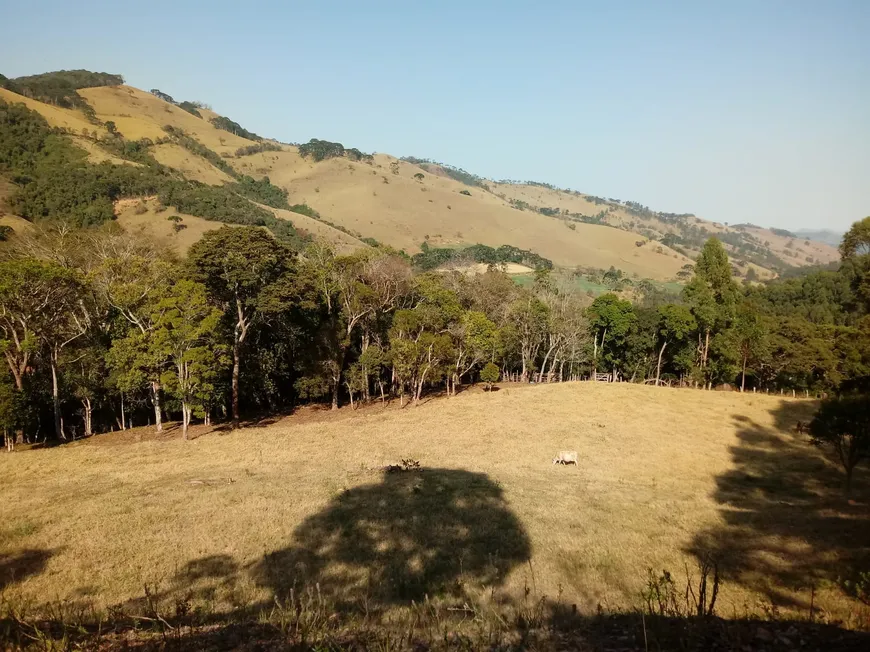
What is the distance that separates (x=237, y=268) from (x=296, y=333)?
9.53 m

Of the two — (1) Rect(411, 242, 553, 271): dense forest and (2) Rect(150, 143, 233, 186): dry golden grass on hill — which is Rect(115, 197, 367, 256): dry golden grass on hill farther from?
(2) Rect(150, 143, 233, 186): dry golden grass on hill

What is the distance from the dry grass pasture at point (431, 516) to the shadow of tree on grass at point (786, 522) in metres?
0.10

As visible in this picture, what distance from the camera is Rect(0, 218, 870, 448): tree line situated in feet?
106

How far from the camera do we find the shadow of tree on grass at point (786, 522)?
12867mm

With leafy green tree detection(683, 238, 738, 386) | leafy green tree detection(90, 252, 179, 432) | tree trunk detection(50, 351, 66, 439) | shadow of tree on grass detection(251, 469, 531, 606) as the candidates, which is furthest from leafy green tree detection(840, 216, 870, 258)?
tree trunk detection(50, 351, 66, 439)

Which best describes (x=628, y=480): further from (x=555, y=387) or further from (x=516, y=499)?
(x=555, y=387)

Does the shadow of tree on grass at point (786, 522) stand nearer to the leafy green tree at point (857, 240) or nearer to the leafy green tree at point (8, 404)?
the leafy green tree at point (857, 240)

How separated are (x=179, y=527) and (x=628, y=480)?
69.7ft

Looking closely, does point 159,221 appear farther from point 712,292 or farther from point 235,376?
point 712,292

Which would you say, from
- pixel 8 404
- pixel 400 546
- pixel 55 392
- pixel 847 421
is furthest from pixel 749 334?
pixel 8 404

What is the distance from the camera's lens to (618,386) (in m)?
47.5

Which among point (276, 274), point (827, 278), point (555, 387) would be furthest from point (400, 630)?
point (827, 278)

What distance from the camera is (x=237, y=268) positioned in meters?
36.5

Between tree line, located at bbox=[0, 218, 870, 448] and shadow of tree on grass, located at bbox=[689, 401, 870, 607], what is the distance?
5.65 m
